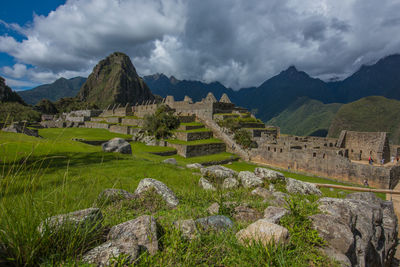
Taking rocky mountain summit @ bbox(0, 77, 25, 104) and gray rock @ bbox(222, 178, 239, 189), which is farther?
rocky mountain summit @ bbox(0, 77, 25, 104)

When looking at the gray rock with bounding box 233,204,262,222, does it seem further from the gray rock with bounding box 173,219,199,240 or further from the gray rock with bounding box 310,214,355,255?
the gray rock with bounding box 173,219,199,240

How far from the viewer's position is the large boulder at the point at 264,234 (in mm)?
2564

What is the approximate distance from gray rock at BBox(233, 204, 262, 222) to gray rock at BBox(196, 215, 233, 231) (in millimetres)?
654

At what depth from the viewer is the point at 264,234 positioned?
2.64m

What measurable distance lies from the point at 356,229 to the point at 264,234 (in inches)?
115

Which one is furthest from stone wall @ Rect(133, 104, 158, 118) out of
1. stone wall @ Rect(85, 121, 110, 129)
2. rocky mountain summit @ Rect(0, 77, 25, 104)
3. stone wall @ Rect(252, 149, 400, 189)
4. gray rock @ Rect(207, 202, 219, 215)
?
rocky mountain summit @ Rect(0, 77, 25, 104)

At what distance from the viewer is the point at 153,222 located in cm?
268

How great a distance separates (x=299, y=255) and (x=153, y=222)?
1.98 meters

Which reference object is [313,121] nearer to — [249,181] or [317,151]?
[317,151]

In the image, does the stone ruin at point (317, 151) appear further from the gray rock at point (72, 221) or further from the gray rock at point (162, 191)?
the gray rock at point (72, 221)

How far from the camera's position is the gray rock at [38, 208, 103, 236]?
2021 millimetres

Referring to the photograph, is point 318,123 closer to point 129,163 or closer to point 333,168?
point 333,168

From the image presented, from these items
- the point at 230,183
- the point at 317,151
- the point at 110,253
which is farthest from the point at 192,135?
the point at 110,253

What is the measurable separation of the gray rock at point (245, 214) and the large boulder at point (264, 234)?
1.01 metres
